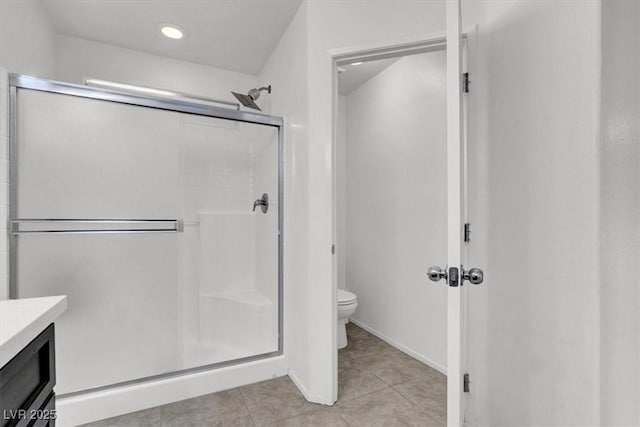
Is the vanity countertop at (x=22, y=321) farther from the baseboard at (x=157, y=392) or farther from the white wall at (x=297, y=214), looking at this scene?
the white wall at (x=297, y=214)

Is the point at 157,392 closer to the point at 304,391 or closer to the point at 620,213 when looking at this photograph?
the point at 304,391

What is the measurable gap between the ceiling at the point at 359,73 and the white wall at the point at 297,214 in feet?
2.16

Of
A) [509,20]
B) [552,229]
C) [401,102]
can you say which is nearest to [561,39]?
[509,20]

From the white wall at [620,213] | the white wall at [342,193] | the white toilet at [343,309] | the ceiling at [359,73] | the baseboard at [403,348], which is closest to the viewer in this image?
the white wall at [620,213]

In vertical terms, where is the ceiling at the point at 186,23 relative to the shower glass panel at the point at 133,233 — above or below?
above

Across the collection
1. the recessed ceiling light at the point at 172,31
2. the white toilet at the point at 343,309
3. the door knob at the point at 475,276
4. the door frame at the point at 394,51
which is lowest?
the white toilet at the point at 343,309

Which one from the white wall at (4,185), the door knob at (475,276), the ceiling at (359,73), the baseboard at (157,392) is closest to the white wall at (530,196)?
the door knob at (475,276)

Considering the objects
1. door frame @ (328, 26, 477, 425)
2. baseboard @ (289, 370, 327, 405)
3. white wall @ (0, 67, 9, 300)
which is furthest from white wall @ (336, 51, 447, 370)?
white wall @ (0, 67, 9, 300)

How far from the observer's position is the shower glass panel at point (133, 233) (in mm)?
1544

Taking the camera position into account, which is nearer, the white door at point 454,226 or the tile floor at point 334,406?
the white door at point 454,226

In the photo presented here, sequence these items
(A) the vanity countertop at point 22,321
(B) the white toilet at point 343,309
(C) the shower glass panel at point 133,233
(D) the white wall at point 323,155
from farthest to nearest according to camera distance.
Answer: (B) the white toilet at point 343,309 → (D) the white wall at point 323,155 → (C) the shower glass panel at point 133,233 → (A) the vanity countertop at point 22,321

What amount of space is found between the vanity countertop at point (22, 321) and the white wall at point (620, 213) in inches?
67.2

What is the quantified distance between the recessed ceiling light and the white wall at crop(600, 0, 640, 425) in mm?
2429

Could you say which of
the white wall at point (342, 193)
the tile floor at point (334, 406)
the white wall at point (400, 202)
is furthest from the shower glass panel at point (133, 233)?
the white wall at point (342, 193)
